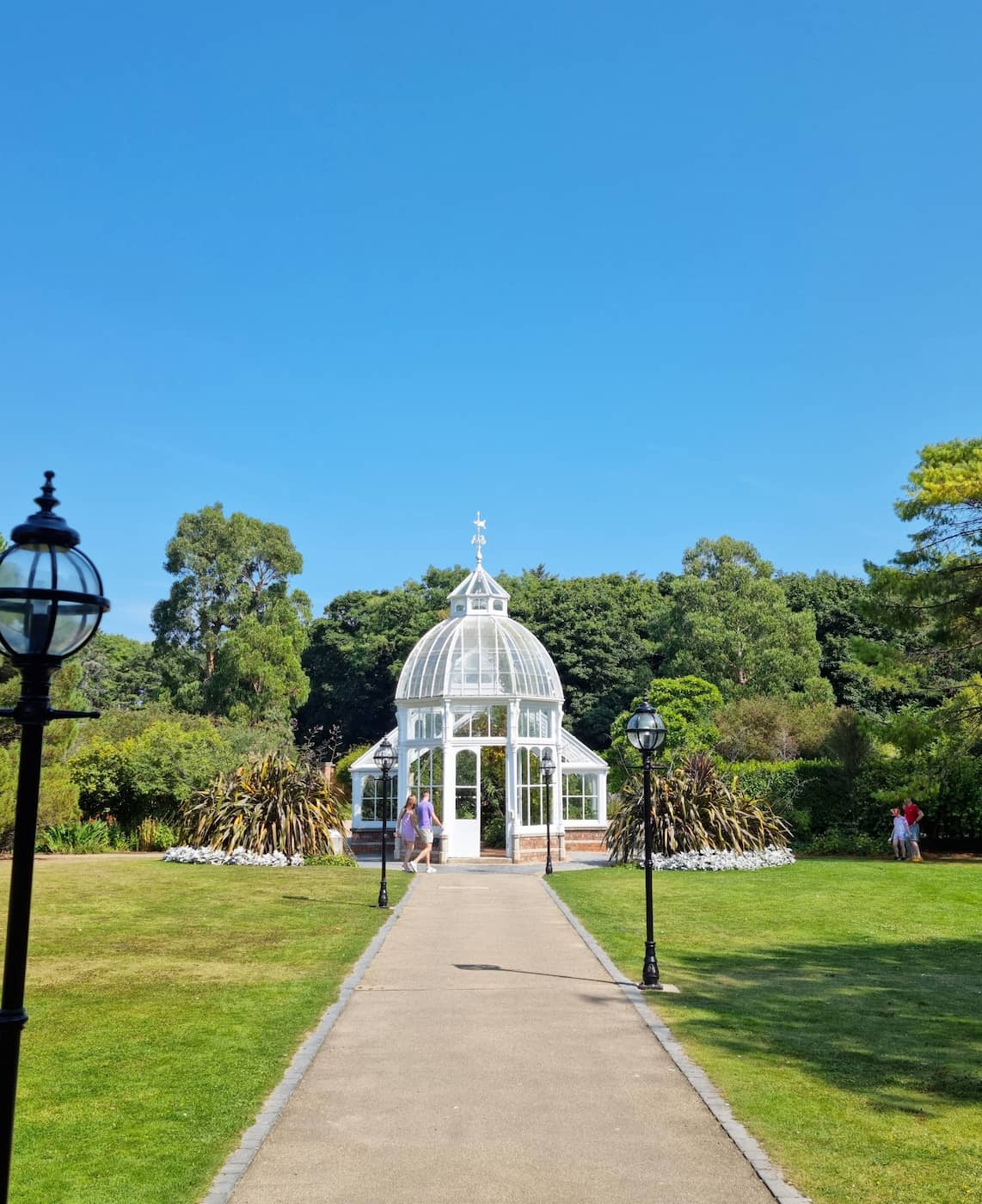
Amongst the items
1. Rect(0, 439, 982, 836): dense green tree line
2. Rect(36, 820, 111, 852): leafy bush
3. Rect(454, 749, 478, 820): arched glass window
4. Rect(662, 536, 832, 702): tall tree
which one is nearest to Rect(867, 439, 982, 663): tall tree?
Rect(0, 439, 982, 836): dense green tree line

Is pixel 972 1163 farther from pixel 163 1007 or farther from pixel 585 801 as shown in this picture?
pixel 585 801

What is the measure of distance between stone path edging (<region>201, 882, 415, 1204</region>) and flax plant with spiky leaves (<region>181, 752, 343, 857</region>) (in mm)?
12097

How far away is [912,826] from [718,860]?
18.5 feet

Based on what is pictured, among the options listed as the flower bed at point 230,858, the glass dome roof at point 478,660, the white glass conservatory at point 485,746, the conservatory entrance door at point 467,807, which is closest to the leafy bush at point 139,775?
the flower bed at point 230,858

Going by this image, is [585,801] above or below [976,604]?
below

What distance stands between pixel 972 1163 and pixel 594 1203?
2.01 m

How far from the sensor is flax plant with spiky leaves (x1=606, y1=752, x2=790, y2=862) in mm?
21000

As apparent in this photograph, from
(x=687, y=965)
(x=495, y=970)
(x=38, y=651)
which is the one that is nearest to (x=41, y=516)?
(x=38, y=651)

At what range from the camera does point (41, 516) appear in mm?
3916

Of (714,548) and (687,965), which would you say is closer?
(687,965)

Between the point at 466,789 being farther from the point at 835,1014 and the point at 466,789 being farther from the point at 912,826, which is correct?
the point at 835,1014

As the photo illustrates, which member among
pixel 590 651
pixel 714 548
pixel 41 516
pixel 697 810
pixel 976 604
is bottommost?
pixel 697 810

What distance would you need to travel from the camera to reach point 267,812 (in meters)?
21.8

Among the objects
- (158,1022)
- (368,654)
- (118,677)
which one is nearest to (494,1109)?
(158,1022)
